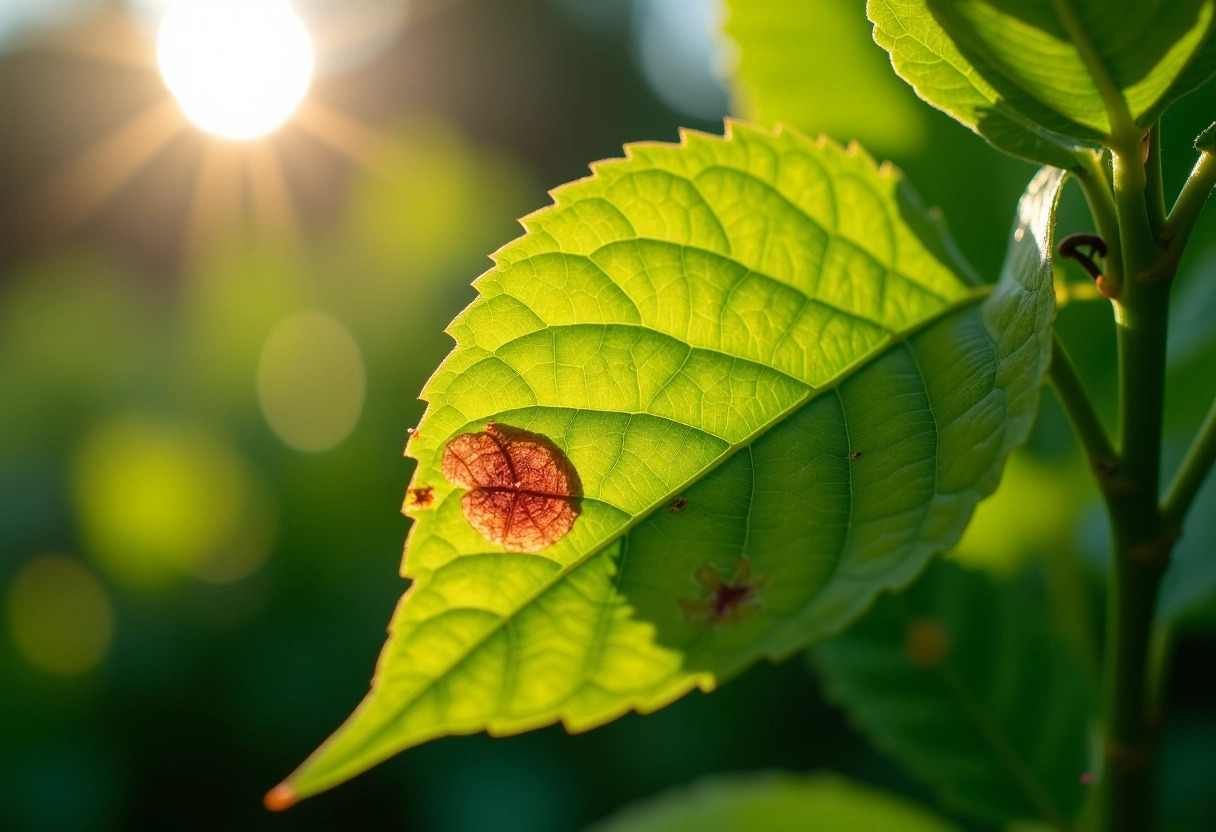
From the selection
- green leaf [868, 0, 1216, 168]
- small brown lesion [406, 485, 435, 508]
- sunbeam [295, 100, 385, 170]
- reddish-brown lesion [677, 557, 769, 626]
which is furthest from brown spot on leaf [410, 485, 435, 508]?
sunbeam [295, 100, 385, 170]

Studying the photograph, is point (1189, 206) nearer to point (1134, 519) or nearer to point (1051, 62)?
point (1051, 62)

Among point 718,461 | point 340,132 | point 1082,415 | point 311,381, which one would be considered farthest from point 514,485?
point 340,132

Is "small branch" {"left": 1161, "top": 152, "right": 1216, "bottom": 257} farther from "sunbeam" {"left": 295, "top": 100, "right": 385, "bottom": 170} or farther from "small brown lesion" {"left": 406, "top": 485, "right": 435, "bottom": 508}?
"sunbeam" {"left": 295, "top": 100, "right": 385, "bottom": 170}

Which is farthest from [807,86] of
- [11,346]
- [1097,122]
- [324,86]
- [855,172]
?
[324,86]

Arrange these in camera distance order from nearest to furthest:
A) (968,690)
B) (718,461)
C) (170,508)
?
(718,461) < (968,690) < (170,508)

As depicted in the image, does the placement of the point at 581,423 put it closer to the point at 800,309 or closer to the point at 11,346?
the point at 800,309

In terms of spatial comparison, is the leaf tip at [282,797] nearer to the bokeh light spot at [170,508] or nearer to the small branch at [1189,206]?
the small branch at [1189,206]

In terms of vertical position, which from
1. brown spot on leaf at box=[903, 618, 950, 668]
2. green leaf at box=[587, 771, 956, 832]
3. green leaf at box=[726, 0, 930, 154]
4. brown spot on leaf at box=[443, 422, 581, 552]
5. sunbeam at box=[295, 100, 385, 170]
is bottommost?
green leaf at box=[587, 771, 956, 832]
